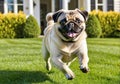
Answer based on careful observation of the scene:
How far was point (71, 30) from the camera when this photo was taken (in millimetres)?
4855

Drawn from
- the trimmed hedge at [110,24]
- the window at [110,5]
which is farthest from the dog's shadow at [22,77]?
the window at [110,5]

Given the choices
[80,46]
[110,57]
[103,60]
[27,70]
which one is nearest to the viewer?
[80,46]

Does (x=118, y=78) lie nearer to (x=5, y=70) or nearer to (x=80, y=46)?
(x=80, y=46)

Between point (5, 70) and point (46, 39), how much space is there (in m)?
1.10

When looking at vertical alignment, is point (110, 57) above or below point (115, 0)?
below

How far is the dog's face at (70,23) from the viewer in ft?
15.8

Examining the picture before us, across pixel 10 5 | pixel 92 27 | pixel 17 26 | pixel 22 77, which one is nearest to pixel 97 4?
pixel 92 27

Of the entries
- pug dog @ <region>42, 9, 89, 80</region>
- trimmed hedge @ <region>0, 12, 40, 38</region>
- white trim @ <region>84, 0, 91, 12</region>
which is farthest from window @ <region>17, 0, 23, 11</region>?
pug dog @ <region>42, 9, 89, 80</region>

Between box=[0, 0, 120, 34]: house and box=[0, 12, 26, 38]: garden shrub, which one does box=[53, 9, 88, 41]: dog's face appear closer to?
box=[0, 12, 26, 38]: garden shrub

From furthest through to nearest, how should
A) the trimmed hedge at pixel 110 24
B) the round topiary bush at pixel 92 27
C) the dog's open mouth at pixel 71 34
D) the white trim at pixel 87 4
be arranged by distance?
1. the white trim at pixel 87 4
2. the trimmed hedge at pixel 110 24
3. the round topiary bush at pixel 92 27
4. the dog's open mouth at pixel 71 34

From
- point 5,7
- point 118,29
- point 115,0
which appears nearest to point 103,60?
point 118,29

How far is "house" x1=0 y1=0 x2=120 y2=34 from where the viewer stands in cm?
2216

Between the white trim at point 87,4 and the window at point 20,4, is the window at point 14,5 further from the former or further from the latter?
the white trim at point 87,4

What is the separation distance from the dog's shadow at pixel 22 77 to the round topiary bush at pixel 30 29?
1307cm
